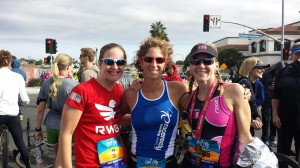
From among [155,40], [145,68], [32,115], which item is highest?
[155,40]

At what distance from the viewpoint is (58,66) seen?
447cm

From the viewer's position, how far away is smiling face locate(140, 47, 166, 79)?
2.65m

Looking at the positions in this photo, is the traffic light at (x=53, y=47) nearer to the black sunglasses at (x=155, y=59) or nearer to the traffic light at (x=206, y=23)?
the traffic light at (x=206, y=23)

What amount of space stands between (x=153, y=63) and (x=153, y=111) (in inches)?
15.9

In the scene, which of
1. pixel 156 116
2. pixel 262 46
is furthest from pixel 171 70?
pixel 262 46

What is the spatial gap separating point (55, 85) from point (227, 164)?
8.91 ft

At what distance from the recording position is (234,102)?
2.43 m

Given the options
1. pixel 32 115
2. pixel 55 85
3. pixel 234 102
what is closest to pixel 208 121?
pixel 234 102

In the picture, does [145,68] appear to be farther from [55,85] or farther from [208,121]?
[55,85]

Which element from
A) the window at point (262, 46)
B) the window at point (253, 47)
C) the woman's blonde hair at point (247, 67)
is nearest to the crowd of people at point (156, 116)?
the woman's blonde hair at point (247, 67)

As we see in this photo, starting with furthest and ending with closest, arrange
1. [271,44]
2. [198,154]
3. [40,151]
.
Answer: [271,44]
[40,151]
[198,154]

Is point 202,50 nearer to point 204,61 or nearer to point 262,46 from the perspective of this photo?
point 204,61

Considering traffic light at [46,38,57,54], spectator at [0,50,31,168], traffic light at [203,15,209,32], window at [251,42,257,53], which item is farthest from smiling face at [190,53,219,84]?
window at [251,42,257,53]

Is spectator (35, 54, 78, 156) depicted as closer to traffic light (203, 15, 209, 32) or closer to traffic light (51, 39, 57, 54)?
traffic light (51, 39, 57, 54)
